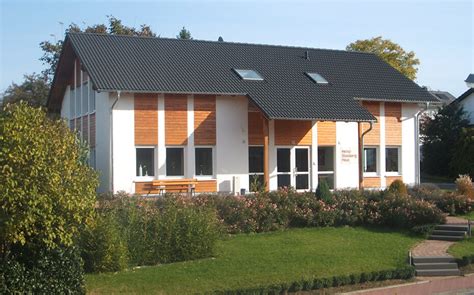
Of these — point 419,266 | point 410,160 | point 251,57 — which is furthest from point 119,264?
point 410,160

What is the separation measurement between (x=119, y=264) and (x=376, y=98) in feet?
65.5

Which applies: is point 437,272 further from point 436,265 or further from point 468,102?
point 468,102

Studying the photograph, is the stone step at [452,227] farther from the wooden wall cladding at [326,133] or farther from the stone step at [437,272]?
the wooden wall cladding at [326,133]

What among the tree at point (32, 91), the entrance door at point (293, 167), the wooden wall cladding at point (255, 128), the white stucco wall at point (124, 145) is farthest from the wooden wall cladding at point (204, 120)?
the tree at point (32, 91)

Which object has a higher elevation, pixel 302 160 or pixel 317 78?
pixel 317 78

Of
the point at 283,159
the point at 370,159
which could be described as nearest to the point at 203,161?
the point at 283,159

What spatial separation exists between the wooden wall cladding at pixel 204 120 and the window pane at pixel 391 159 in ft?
31.0

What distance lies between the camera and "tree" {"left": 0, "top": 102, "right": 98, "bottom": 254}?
1110cm

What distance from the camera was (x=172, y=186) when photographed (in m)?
26.6

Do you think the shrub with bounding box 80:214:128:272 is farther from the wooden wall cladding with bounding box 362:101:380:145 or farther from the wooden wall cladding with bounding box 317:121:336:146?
the wooden wall cladding with bounding box 362:101:380:145

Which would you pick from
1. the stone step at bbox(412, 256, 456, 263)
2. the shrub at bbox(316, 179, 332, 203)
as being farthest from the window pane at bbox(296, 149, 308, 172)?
the stone step at bbox(412, 256, 456, 263)

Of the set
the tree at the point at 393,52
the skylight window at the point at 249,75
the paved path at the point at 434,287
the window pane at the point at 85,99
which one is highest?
the tree at the point at 393,52

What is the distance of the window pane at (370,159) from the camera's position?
3231cm

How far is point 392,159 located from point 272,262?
60.1 feet
